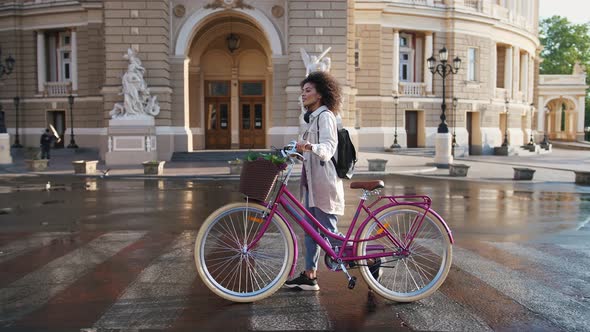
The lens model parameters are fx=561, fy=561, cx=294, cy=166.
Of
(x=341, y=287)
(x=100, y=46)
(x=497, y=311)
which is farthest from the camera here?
(x=100, y=46)

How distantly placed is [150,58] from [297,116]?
7.43 meters

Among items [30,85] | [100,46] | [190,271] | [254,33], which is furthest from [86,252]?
[30,85]

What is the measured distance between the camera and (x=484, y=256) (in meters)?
7.01

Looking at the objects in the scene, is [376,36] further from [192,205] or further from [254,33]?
[192,205]

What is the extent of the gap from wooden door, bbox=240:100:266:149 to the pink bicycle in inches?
1119

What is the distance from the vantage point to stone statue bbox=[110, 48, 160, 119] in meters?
25.4

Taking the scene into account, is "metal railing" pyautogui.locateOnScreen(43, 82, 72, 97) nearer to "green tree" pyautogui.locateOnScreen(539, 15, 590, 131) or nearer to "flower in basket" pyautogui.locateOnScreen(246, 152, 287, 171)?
"flower in basket" pyautogui.locateOnScreen(246, 152, 287, 171)

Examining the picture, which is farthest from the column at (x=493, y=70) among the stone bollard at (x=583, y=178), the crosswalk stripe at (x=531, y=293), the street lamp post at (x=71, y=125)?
the crosswalk stripe at (x=531, y=293)

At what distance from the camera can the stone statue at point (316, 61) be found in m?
25.7

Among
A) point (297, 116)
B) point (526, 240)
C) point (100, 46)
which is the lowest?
point (526, 240)

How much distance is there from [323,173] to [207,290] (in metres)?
1.61

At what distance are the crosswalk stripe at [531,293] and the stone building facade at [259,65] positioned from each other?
20101mm

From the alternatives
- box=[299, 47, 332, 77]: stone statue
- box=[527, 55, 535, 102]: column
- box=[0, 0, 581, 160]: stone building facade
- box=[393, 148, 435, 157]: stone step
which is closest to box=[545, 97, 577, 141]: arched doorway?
box=[527, 55, 535, 102]: column

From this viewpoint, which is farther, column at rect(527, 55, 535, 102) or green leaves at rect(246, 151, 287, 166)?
column at rect(527, 55, 535, 102)
